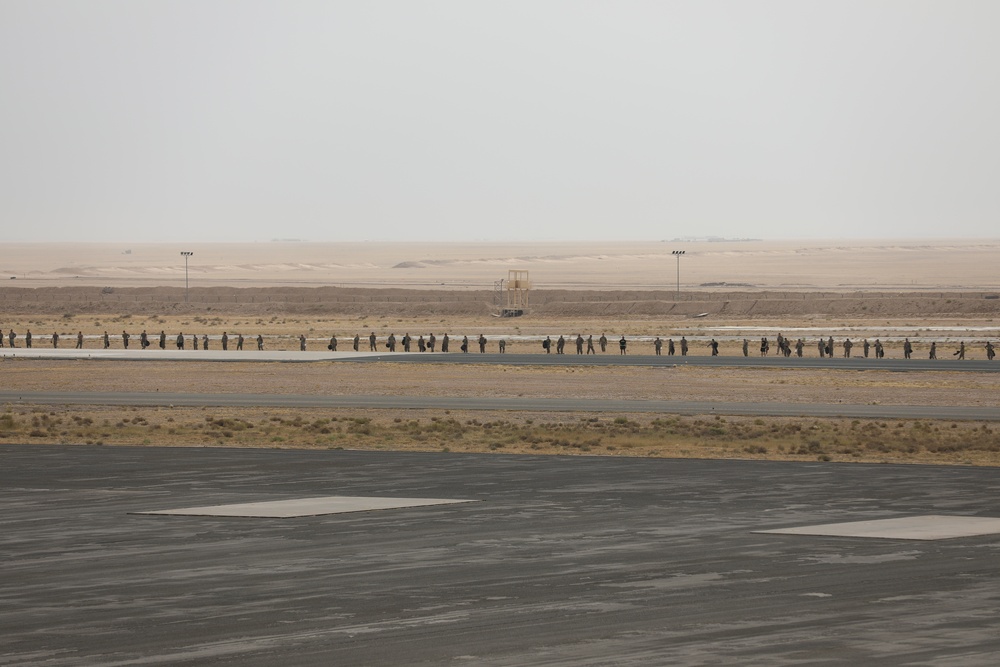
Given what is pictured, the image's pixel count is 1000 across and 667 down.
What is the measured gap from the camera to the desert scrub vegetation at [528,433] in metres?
37.9

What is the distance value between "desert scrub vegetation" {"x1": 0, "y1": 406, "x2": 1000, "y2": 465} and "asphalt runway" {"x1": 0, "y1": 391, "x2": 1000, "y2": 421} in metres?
1.57

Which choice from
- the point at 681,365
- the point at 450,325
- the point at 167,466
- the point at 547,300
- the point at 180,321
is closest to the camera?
the point at 167,466

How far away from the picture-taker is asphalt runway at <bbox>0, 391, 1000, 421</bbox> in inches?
1944

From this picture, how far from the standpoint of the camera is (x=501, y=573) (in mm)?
18984

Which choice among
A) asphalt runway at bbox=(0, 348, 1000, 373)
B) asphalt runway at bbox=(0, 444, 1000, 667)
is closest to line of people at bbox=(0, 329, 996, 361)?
asphalt runway at bbox=(0, 348, 1000, 373)

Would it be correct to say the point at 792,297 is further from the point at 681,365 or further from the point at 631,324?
the point at 681,365

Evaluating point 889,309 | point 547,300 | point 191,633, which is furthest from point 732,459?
point 547,300

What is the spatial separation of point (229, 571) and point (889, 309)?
132621mm

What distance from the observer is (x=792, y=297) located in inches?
6550

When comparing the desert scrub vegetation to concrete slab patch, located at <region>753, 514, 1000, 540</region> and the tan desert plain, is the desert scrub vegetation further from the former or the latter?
concrete slab patch, located at <region>753, 514, 1000, 540</region>

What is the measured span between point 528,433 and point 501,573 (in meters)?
23.3

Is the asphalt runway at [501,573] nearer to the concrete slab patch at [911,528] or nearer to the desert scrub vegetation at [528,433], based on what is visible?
the concrete slab patch at [911,528]

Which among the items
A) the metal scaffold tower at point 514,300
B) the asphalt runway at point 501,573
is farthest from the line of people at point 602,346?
the asphalt runway at point 501,573

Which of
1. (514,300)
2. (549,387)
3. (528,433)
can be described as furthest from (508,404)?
(514,300)
